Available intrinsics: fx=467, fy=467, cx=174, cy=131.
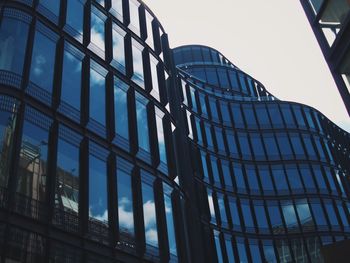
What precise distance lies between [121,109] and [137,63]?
4451 mm

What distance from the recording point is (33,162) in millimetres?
16203

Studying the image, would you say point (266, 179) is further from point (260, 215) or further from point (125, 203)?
point (125, 203)

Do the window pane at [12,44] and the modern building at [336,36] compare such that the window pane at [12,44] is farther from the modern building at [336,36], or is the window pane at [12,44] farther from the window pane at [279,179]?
the window pane at [279,179]

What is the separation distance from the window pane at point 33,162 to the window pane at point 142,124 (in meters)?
7.05

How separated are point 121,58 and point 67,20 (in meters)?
4.17

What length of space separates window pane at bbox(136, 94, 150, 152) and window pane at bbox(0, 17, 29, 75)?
759cm

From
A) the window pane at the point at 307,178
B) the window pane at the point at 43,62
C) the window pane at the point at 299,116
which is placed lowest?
the window pane at the point at 43,62

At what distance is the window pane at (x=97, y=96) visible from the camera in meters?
21.1

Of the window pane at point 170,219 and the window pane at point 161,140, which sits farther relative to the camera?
the window pane at point 161,140

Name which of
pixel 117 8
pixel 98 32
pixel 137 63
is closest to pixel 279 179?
pixel 137 63

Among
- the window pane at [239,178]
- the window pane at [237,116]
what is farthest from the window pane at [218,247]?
the window pane at [237,116]

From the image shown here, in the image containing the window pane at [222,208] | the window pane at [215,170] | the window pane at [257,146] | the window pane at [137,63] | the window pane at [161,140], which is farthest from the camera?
the window pane at [257,146]

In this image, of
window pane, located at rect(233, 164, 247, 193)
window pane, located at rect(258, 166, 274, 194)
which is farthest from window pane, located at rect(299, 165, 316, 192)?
window pane, located at rect(233, 164, 247, 193)

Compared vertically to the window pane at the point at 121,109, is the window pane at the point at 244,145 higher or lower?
higher
